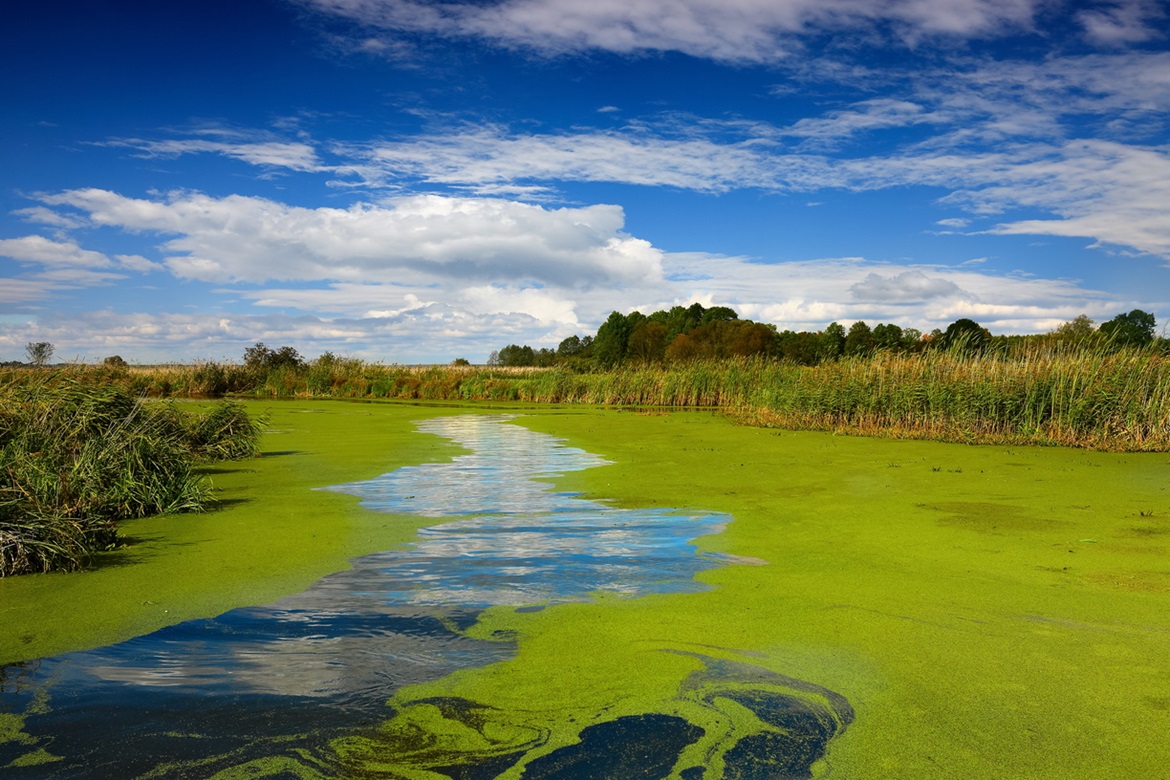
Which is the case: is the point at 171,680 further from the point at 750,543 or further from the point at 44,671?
the point at 750,543

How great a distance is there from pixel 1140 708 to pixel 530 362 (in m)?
69.1

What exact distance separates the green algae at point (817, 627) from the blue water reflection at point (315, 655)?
165 mm

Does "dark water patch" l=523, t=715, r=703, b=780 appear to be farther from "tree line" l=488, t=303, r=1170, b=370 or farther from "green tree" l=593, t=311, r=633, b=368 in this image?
"green tree" l=593, t=311, r=633, b=368

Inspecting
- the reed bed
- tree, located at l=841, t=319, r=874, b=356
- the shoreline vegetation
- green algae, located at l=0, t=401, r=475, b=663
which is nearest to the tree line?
tree, located at l=841, t=319, r=874, b=356

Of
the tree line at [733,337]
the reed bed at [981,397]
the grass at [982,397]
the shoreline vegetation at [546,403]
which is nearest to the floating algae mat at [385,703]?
the shoreline vegetation at [546,403]

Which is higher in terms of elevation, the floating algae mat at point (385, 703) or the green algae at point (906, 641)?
the green algae at point (906, 641)

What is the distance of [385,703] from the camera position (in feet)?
9.32

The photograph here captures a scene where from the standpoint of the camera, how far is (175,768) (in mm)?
2361

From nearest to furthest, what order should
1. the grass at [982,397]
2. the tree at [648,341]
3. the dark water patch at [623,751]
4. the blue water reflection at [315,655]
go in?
the dark water patch at [623,751], the blue water reflection at [315,655], the grass at [982,397], the tree at [648,341]

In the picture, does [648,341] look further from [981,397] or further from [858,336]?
[981,397]

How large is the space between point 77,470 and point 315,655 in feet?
12.1

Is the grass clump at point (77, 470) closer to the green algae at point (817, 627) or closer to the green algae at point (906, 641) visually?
the green algae at point (817, 627)

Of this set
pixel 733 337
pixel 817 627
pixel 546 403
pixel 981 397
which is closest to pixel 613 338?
pixel 733 337

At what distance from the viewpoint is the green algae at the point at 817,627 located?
2555mm
